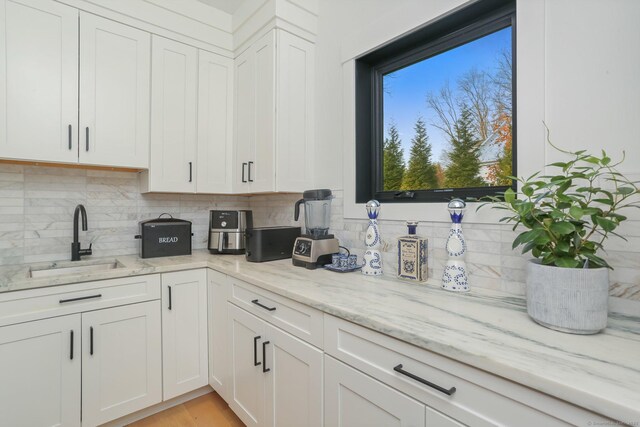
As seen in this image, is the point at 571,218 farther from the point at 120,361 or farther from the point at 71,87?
the point at 71,87

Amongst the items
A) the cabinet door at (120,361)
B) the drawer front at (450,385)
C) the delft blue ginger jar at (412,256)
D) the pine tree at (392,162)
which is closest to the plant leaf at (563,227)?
the drawer front at (450,385)

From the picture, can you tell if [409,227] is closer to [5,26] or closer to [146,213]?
[146,213]

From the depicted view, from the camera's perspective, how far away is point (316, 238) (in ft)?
5.42

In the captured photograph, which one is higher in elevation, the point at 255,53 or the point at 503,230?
the point at 255,53

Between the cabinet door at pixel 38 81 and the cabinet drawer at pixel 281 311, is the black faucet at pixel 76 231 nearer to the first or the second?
the cabinet door at pixel 38 81

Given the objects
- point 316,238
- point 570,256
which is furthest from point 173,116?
point 570,256

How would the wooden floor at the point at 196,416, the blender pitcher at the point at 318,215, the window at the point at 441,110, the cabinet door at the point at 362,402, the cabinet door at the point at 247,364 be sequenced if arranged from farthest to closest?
the blender pitcher at the point at 318,215 < the wooden floor at the point at 196,416 < the cabinet door at the point at 247,364 < the window at the point at 441,110 < the cabinet door at the point at 362,402

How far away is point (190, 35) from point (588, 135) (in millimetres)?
2335

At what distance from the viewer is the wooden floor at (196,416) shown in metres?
1.71

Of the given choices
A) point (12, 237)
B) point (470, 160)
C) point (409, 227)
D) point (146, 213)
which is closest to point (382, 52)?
point (470, 160)

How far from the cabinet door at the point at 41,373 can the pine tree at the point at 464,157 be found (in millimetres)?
1997

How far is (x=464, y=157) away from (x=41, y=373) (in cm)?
225

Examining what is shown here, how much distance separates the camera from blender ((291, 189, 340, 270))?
1.63m

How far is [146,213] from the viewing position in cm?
224
